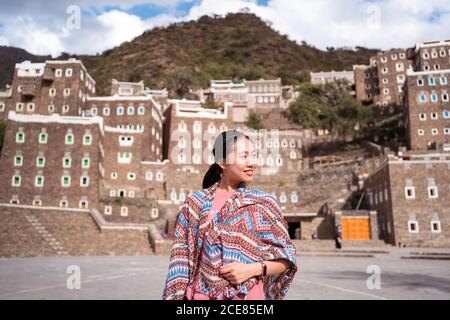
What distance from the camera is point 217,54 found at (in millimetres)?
134625

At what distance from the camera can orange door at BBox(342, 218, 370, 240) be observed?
33.7m

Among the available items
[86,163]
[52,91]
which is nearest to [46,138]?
[86,163]

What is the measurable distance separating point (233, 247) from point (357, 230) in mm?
33286

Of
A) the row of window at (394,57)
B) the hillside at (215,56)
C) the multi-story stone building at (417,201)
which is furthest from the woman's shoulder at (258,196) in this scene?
the hillside at (215,56)

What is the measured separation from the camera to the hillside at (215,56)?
370 ft

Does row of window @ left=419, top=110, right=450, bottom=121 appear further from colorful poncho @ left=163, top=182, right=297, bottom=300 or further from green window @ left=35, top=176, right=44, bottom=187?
colorful poncho @ left=163, top=182, right=297, bottom=300

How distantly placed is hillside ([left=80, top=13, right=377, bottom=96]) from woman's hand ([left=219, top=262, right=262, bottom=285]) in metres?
96.6

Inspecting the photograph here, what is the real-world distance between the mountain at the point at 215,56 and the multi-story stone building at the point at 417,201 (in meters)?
68.9

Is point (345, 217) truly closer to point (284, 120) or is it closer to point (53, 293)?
point (53, 293)

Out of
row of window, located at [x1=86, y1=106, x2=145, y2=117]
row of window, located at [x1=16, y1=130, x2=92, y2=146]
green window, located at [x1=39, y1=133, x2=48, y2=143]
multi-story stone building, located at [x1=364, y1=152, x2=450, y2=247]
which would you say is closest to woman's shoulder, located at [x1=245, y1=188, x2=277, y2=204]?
multi-story stone building, located at [x1=364, y1=152, x2=450, y2=247]

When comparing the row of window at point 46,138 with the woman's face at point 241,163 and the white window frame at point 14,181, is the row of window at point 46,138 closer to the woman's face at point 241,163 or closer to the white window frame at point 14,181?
the white window frame at point 14,181

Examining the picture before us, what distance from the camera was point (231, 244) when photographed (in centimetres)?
A: 281
